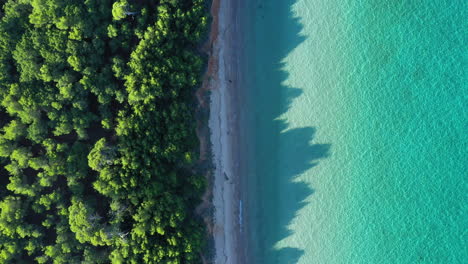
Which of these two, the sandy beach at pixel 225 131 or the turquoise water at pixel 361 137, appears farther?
the turquoise water at pixel 361 137

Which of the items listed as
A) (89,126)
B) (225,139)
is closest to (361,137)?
(225,139)

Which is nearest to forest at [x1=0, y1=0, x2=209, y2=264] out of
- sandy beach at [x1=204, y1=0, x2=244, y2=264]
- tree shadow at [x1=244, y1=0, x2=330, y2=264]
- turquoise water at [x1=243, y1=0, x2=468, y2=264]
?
sandy beach at [x1=204, y1=0, x2=244, y2=264]

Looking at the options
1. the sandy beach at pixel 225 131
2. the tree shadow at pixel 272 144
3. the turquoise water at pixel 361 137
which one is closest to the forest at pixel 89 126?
the sandy beach at pixel 225 131

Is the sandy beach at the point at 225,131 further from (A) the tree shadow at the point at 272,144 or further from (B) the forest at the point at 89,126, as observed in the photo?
(B) the forest at the point at 89,126

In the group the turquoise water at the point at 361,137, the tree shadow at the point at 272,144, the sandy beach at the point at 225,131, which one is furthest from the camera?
the tree shadow at the point at 272,144

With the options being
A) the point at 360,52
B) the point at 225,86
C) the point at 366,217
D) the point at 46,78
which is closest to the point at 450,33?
the point at 360,52

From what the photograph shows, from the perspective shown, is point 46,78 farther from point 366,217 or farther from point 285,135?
point 366,217

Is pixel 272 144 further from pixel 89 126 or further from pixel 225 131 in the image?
pixel 89 126
